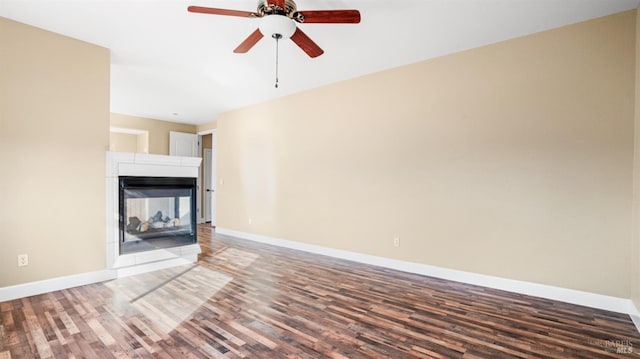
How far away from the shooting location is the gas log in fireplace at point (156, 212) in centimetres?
357

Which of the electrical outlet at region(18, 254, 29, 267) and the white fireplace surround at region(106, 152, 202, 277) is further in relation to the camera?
the white fireplace surround at region(106, 152, 202, 277)

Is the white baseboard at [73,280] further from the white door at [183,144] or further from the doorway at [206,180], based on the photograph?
the white door at [183,144]

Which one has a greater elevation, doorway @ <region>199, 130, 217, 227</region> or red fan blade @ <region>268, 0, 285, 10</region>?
red fan blade @ <region>268, 0, 285, 10</region>

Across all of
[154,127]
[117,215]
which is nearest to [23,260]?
[117,215]

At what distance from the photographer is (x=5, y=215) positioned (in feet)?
9.18

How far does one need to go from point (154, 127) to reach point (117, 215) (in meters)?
4.20

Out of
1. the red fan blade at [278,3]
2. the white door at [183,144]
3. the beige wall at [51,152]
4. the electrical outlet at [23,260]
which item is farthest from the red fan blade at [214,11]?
the white door at [183,144]

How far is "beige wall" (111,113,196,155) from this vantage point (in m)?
6.49

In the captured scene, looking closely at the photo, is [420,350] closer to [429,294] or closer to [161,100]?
[429,294]

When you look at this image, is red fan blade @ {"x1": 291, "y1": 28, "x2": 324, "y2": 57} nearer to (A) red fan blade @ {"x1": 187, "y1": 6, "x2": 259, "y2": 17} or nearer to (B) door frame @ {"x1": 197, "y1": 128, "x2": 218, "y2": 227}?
(A) red fan blade @ {"x1": 187, "y1": 6, "x2": 259, "y2": 17}

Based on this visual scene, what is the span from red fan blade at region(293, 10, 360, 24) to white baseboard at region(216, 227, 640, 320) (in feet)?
9.61

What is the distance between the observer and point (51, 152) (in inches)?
A: 121

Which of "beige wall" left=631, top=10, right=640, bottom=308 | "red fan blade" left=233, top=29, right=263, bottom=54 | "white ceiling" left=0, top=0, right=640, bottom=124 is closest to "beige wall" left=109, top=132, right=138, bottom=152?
"white ceiling" left=0, top=0, right=640, bottom=124

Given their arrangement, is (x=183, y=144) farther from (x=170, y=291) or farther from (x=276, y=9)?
(x=276, y=9)
